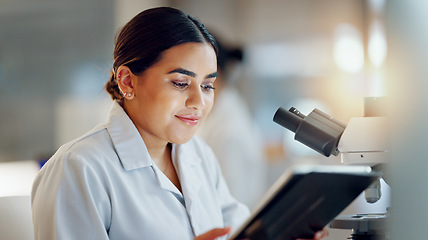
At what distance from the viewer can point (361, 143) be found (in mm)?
Answer: 1149

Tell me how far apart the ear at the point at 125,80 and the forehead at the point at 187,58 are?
0.10 metres

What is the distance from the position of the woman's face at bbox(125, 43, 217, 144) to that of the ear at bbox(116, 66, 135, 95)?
0.08 feet

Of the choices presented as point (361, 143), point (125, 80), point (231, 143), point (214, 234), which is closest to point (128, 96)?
point (125, 80)

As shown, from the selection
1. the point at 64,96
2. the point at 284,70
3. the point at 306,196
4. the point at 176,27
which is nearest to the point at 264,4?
the point at 284,70

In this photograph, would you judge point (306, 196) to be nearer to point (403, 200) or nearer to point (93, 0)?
point (403, 200)

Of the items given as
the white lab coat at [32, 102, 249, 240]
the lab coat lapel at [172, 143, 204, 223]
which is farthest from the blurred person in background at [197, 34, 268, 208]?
the white lab coat at [32, 102, 249, 240]

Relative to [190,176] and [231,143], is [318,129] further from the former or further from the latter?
[231,143]

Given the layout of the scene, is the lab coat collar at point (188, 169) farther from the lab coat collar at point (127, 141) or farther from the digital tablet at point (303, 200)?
the digital tablet at point (303, 200)

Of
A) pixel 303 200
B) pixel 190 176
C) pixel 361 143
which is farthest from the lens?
pixel 190 176

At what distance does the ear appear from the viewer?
1.47m

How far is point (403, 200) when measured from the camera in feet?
2.20

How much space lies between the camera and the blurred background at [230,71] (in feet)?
12.7

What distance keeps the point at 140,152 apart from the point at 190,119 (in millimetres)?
169

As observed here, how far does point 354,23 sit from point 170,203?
4392 millimetres
